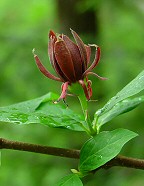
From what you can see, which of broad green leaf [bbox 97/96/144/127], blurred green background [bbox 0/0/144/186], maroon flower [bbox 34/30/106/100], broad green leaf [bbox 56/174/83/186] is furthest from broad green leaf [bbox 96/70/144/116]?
blurred green background [bbox 0/0/144/186]

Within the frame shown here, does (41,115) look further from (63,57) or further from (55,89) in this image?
(55,89)

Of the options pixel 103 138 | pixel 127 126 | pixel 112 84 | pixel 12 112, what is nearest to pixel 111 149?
pixel 103 138

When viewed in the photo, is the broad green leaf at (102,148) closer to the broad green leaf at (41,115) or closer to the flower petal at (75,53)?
the broad green leaf at (41,115)

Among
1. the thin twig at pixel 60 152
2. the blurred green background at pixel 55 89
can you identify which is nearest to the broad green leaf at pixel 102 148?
the thin twig at pixel 60 152

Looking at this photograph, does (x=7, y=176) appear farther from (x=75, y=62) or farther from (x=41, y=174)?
(x=75, y=62)

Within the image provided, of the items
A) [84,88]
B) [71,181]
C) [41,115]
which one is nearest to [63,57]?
[84,88]
